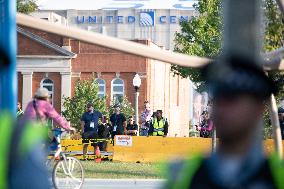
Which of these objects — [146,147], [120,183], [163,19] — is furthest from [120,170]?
[163,19]

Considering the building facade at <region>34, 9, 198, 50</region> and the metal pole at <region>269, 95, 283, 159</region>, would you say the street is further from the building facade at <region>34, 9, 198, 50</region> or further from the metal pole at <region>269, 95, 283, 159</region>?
the building facade at <region>34, 9, 198, 50</region>

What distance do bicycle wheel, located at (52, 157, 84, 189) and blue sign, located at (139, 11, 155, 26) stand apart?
84.9 meters

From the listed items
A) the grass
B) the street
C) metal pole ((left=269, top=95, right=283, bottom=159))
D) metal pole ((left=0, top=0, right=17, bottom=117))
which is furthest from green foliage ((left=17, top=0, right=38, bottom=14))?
metal pole ((left=0, top=0, right=17, bottom=117))

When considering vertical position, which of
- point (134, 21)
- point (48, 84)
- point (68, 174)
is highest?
point (134, 21)

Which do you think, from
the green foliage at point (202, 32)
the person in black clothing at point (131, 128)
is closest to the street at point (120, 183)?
the person in black clothing at point (131, 128)

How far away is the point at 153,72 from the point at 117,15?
37.7 metres

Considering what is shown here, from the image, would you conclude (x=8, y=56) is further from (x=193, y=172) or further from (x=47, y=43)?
(x=47, y=43)

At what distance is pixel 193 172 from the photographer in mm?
2629

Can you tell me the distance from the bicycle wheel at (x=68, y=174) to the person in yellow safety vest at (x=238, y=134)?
15280 mm

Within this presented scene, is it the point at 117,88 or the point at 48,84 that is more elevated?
the point at 48,84

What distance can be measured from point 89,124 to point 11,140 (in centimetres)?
2676

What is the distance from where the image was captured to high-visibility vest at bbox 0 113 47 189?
8.86 ft

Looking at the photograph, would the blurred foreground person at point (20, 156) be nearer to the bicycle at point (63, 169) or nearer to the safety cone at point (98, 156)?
the bicycle at point (63, 169)

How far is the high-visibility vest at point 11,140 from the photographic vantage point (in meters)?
2.70
